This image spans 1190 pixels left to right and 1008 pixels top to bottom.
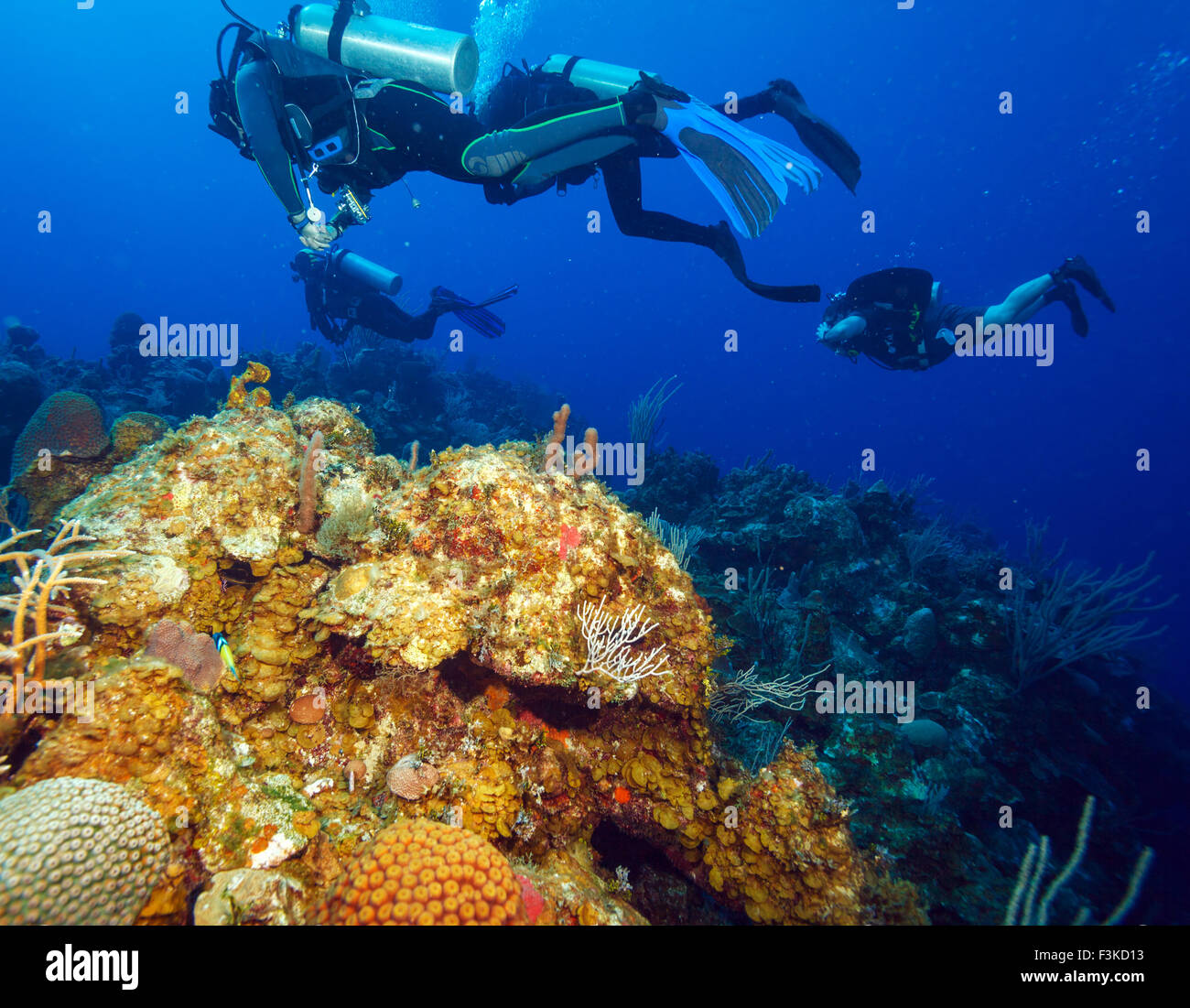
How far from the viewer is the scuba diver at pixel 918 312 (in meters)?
8.84

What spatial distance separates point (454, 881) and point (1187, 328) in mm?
104041

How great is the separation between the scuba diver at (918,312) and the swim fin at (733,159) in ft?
16.8

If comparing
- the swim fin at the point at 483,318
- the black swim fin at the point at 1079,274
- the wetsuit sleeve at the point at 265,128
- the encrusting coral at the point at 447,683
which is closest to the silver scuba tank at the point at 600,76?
the swim fin at the point at 483,318

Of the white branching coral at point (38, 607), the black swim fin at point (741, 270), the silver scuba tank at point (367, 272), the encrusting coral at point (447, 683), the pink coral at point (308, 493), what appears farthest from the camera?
the silver scuba tank at point (367, 272)

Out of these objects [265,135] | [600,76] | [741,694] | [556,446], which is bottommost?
[741,694]

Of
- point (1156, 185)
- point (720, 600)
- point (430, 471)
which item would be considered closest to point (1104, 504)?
point (1156, 185)

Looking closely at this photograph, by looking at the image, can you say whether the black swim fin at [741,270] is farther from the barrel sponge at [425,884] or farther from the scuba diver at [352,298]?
the scuba diver at [352,298]

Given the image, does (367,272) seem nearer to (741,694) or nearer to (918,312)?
(741,694)

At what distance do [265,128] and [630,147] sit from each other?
3503 mm

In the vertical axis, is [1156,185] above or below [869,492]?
above

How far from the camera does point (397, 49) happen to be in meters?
4.58

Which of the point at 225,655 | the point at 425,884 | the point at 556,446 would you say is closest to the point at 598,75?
the point at 556,446

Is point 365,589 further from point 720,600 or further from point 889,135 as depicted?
point 889,135

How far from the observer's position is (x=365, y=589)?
2.87 metres
